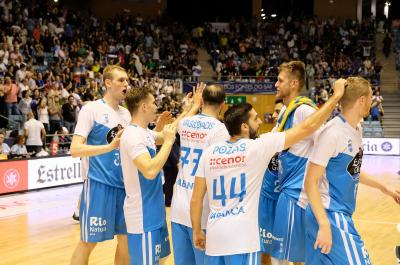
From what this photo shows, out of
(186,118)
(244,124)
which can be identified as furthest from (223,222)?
(186,118)

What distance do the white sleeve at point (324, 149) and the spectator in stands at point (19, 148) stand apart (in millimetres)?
10864

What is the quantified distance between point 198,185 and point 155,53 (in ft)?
79.7

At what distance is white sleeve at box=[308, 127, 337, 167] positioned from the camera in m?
3.85

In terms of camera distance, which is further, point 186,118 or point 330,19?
point 330,19

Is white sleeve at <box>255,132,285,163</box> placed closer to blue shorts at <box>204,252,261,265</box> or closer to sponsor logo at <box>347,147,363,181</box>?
sponsor logo at <box>347,147,363,181</box>

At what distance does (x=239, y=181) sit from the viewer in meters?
3.87

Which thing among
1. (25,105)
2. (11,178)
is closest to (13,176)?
(11,178)

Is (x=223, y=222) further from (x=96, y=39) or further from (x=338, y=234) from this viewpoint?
(x=96, y=39)

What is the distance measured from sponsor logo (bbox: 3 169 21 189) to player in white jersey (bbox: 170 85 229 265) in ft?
27.8

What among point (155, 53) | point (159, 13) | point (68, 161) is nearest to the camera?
point (68, 161)

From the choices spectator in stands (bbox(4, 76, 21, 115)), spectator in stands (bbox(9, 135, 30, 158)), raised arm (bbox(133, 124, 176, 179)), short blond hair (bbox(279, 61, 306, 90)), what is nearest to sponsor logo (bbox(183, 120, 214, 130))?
raised arm (bbox(133, 124, 176, 179))

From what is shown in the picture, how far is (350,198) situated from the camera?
4.04 metres

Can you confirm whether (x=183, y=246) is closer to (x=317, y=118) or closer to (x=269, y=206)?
(x=269, y=206)

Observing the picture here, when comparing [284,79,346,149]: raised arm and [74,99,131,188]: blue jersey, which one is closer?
[284,79,346,149]: raised arm
